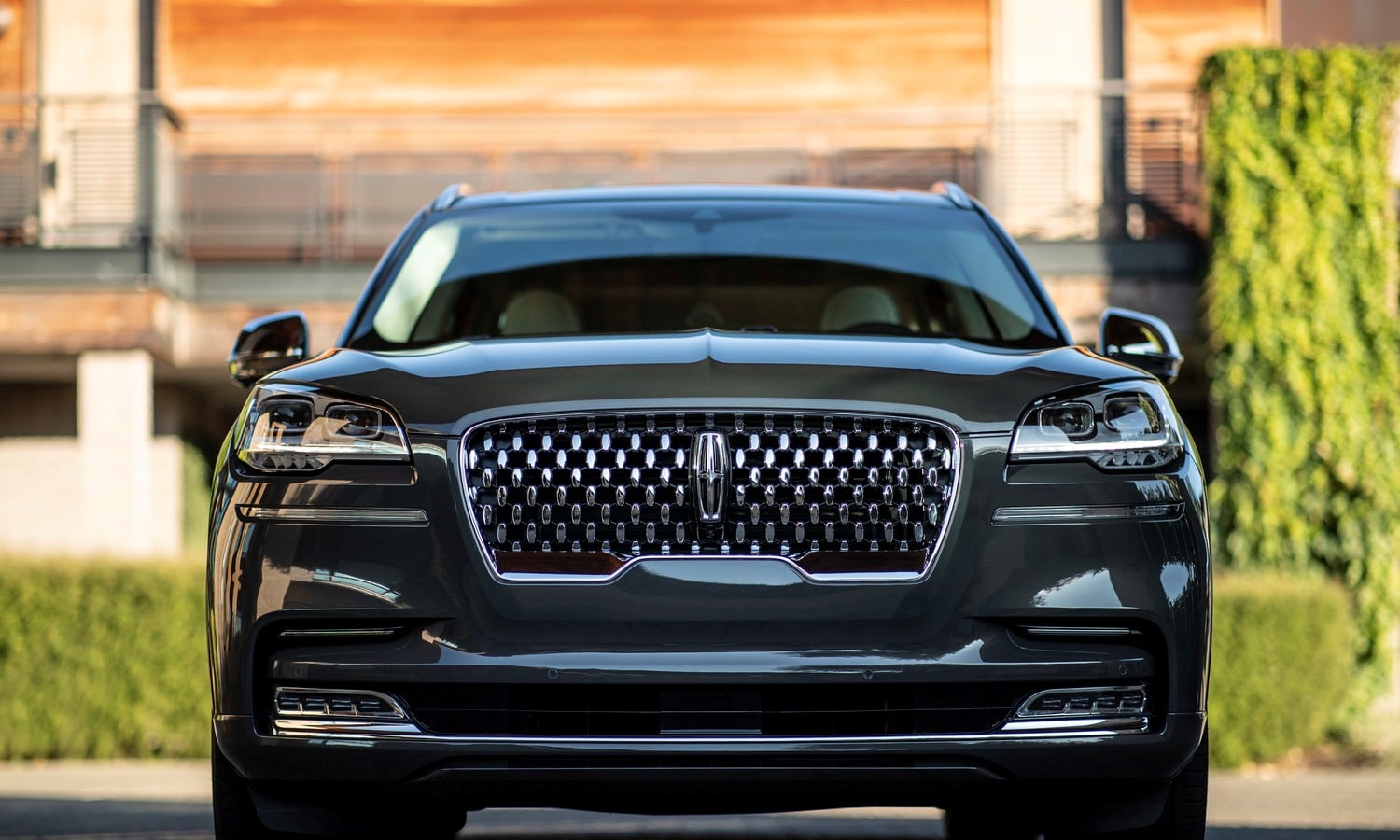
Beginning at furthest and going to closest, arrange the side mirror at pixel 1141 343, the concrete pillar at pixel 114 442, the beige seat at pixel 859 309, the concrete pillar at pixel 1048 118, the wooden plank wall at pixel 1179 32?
the wooden plank wall at pixel 1179 32
the concrete pillar at pixel 1048 118
the concrete pillar at pixel 114 442
the beige seat at pixel 859 309
the side mirror at pixel 1141 343

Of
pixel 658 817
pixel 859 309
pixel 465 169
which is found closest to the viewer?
pixel 859 309

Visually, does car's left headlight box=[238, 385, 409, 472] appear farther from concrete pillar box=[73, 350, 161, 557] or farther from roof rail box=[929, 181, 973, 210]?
concrete pillar box=[73, 350, 161, 557]

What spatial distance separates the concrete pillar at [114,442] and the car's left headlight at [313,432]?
36.6ft

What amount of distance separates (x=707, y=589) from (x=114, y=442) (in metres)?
12.0

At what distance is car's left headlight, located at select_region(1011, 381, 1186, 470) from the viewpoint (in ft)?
11.4

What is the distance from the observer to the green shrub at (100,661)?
10.8 meters

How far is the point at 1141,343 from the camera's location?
469cm

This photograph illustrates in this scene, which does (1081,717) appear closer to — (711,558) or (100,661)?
(711,558)

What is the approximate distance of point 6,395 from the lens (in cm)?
1669

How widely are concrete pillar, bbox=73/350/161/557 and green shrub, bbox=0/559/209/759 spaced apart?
3320 millimetres

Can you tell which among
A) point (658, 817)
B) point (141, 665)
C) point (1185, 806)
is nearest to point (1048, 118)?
point (141, 665)

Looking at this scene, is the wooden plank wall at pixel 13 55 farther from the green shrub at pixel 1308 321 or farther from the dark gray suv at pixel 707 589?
the dark gray suv at pixel 707 589

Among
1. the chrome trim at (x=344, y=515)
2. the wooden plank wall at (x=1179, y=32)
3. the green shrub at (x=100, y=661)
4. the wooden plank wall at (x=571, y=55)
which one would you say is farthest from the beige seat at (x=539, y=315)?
the wooden plank wall at (x=1179, y=32)

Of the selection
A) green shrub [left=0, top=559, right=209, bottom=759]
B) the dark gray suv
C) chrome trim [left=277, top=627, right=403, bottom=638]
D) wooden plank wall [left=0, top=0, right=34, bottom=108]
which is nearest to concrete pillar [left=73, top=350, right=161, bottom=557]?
green shrub [left=0, top=559, right=209, bottom=759]
